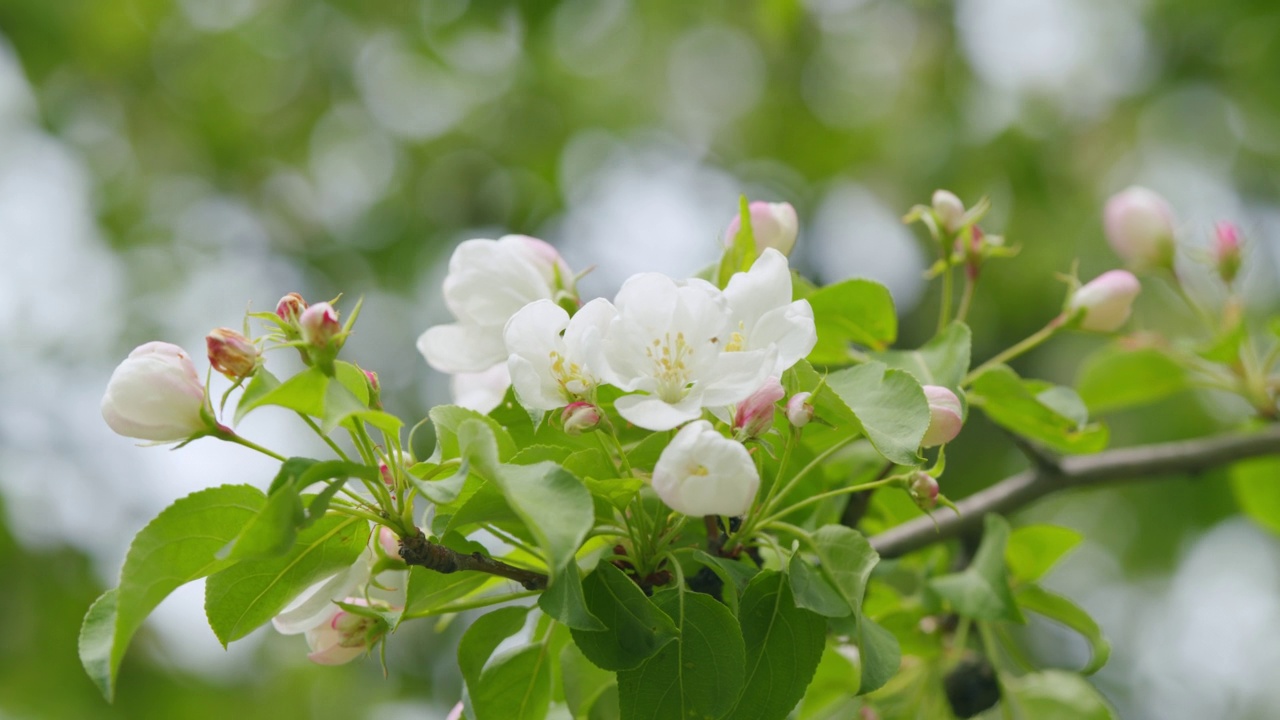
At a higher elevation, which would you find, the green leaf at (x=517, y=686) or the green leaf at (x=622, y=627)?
the green leaf at (x=622, y=627)

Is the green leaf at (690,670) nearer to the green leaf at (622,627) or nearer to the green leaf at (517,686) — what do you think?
the green leaf at (622,627)

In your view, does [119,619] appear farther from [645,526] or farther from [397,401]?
[397,401]

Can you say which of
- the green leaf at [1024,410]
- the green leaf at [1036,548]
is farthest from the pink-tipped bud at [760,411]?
the green leaf at [1036,548]

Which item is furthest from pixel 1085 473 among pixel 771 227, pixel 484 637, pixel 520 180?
pixel 520 180

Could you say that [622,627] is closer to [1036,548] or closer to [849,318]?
[849,318]

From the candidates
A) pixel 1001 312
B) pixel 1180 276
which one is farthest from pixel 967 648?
pixel 1001 312

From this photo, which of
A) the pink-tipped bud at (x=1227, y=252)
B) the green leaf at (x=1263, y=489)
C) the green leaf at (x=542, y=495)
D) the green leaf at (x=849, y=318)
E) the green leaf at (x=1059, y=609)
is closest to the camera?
the green leaf at (x=542, y=495)

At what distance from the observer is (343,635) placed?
0.98m

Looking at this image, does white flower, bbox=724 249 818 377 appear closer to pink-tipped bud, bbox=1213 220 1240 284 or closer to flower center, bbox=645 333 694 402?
flower center, bbox=645 333 694 402

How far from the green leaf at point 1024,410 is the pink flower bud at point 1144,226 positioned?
595 millimetres

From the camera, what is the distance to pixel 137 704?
4.40m

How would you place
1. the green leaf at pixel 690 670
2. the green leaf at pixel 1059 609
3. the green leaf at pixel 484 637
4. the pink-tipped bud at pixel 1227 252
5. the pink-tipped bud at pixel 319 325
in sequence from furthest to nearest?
the pink-tipped bud at pixel 1227 252 < the green leaf at pixel 1059 609 < the green leaf at pixel 484 637 < the green leaf at pixel 690 670 < the pink-tipped bud at pixel 319 325

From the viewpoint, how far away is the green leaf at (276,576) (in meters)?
0.89

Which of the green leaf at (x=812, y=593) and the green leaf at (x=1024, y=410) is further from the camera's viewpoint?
the green leaf at (x=1024, y=410)
